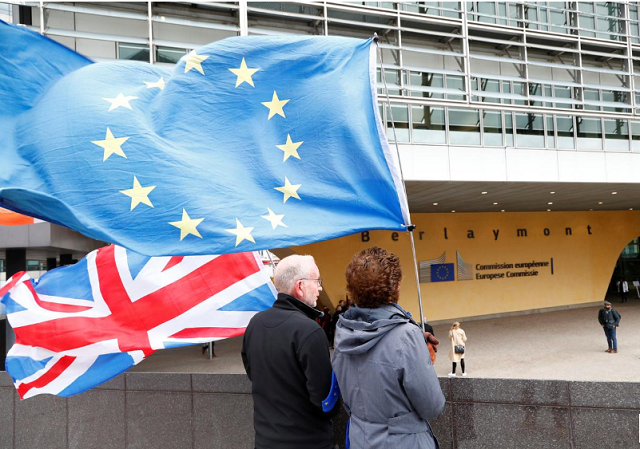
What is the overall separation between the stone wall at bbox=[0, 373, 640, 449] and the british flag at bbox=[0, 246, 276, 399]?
0.69 meters

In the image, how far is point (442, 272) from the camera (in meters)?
24.1

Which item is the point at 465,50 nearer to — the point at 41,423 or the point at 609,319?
the point at 609,319

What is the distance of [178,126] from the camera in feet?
13.6

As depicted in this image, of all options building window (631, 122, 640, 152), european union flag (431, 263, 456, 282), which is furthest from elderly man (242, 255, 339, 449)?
european union flag (431, 263, 456, 282)

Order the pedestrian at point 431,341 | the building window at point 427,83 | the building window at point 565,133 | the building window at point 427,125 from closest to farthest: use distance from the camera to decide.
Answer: the pedestrian at point 431,341, the building window at point 427,125, the building window at point 427,83, the building window at point 565,133

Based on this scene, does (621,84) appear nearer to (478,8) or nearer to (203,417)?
A: (478,8)

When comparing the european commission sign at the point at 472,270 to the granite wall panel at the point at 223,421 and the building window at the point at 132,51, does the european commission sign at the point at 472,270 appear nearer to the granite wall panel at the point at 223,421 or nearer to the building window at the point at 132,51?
the building window at the point at 132,51

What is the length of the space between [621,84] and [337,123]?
19.1 meters

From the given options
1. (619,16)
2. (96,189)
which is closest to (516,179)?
(619,16)

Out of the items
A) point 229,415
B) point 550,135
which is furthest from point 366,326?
point 550,135

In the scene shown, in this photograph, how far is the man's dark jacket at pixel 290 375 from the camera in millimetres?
2828

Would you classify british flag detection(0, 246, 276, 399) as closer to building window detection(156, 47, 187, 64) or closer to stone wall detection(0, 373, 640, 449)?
stone wall detection(0, 373, 640, 449)

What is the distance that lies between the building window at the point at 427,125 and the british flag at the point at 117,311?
12067 mm

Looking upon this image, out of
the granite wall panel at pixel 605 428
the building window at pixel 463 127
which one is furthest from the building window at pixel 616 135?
the granite wall panel at pixel 605 428
